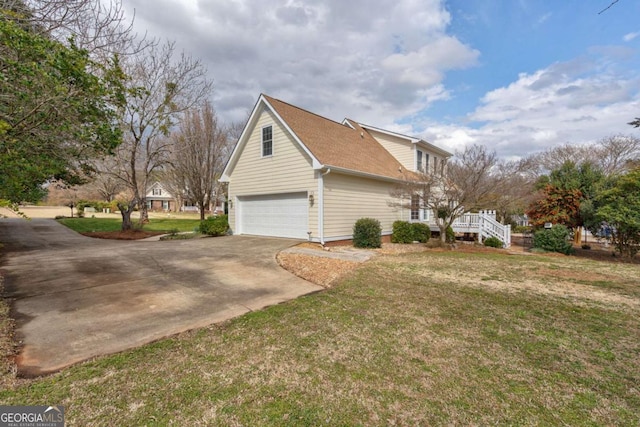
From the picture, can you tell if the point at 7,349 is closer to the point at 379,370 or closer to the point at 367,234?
the point at 379,370

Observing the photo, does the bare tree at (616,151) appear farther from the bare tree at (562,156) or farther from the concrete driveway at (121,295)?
the concrete driveway at (121,295)

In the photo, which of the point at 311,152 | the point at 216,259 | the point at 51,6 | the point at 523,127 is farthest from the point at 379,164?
the point at 523,127

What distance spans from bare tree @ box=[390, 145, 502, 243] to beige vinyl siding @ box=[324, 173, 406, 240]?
2.11 m

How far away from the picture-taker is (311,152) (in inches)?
441

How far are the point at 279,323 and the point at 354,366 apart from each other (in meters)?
1.41

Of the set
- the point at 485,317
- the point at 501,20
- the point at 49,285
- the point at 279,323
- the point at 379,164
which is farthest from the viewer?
the point at 379,164

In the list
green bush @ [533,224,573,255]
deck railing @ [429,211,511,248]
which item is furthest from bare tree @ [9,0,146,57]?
deck railing @ [429,211,511,248]

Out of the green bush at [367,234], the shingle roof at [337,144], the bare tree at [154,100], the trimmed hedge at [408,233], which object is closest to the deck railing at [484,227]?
the trimmed hedge at [408,233]

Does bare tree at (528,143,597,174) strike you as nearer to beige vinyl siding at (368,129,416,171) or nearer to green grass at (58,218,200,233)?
beige vinyl siding at (368,129,416,171)

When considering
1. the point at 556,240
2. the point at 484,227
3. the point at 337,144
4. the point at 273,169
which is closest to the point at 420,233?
the point at 484,227

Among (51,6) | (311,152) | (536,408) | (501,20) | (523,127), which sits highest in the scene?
(523,127)

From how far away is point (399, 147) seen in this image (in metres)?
18.2

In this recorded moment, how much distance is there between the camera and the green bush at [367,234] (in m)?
11.4

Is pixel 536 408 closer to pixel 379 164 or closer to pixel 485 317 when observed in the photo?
pixel 485 317
